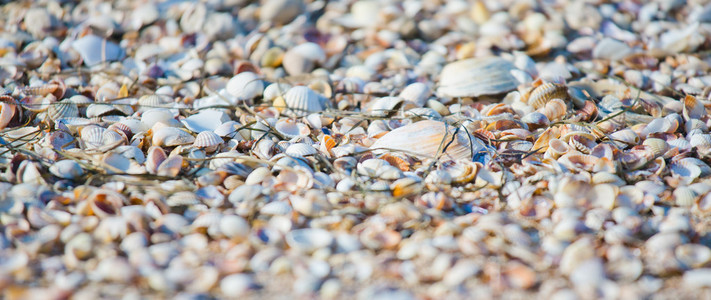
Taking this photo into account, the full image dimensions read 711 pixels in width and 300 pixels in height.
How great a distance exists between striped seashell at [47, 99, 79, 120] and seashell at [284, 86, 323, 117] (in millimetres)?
932

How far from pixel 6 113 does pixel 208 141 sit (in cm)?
92

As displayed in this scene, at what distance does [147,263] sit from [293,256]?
393mm

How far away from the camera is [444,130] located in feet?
7.23

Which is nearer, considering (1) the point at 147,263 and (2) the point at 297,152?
(1) the point at 147,263

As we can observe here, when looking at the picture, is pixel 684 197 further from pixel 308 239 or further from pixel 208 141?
pixel 208 141

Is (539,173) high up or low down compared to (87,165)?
down

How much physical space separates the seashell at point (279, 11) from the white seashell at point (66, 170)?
1978 millimetres

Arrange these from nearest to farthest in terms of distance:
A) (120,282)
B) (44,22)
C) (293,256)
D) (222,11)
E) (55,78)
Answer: (120,282)
(293,256)
(55,78)
(44,22)
(222,11)

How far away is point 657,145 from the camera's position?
2.16m

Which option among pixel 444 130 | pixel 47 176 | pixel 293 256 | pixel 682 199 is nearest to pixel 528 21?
pixel 444 130

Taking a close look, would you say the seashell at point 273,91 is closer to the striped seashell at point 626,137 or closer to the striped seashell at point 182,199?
the striped seashell at point 182,199

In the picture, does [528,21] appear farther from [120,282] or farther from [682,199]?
[120,282]

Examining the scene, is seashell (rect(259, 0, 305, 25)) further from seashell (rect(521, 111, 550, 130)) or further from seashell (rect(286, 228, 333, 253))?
seashell (rect(286, 228, 333, 253))

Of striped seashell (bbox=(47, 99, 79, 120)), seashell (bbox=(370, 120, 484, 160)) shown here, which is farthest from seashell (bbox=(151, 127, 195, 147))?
seashell (bbox=(370, 120, 484, 160))
